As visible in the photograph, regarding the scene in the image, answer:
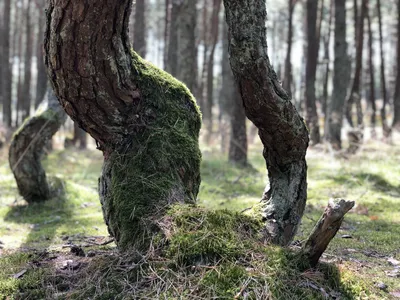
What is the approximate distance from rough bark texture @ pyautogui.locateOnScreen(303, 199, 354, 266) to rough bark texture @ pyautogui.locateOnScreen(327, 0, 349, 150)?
33.3 feet

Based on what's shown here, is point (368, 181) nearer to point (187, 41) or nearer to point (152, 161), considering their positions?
point (187, 41)

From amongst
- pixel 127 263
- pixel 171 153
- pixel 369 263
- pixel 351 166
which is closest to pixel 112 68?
pixel 171 153

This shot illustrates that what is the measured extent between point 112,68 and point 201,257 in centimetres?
166

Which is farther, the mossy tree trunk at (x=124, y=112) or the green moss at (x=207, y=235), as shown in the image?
the mossy tree trunk at (x=124, y=112)

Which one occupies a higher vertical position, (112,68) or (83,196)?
(112,68)

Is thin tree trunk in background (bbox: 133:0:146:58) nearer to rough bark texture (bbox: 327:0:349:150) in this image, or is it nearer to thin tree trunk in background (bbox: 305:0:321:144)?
thin tree trunk in background (bbox: 305:0:321:144)

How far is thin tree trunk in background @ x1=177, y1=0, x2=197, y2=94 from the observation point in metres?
10.5

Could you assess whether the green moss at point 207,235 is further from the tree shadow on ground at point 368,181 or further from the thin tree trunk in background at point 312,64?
the thin tree trunk in background at point 312,64

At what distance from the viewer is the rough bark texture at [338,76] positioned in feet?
41.5

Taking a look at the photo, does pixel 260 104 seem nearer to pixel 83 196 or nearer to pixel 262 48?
pixel 262 48

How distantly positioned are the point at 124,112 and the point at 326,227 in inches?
76.3

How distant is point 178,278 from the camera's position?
3.00 m

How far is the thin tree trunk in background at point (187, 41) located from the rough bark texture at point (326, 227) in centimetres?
759

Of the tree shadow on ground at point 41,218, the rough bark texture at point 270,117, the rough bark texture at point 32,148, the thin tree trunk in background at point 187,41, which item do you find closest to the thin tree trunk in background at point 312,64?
the thin tree trunk in background at point 187,41
